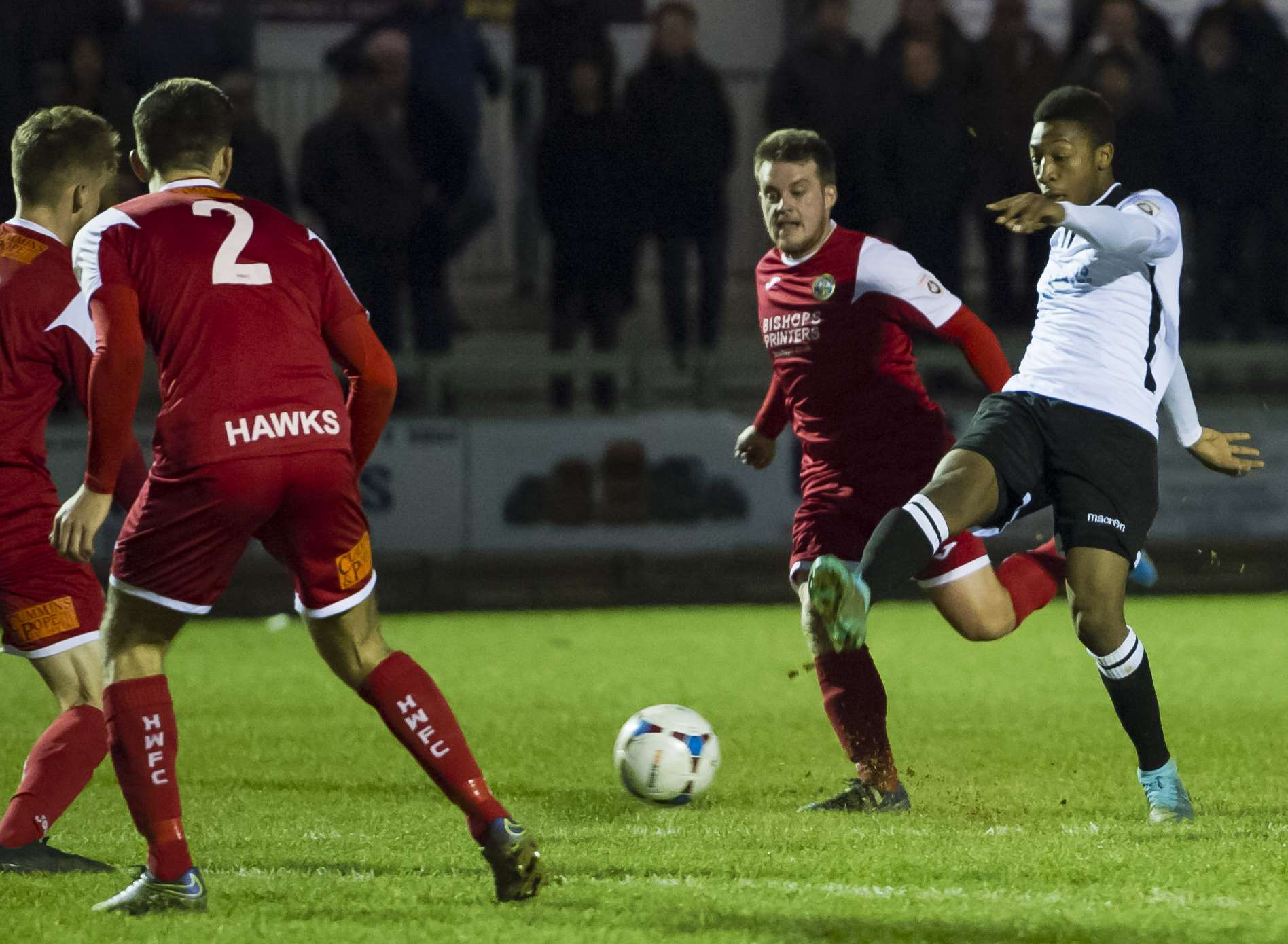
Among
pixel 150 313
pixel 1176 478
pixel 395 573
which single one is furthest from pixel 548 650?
pixel 150 313

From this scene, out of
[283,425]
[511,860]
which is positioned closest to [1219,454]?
[511,860]

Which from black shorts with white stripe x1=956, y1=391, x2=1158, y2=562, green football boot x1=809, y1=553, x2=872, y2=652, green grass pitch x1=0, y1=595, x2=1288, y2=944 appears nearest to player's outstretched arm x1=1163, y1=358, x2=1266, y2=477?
black shorts with white stripe x1=956, y1=391, x2=1158, y2=562

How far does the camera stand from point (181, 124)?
4562 millimetres

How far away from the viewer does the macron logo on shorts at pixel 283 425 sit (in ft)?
14.3

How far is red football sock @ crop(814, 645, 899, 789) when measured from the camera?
20.1 feet

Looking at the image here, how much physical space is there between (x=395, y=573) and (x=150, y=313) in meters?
9.48

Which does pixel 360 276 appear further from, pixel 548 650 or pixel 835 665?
pixel 835 665

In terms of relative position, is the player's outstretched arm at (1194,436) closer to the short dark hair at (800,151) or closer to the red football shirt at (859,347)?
the red football shirt at (859,347)

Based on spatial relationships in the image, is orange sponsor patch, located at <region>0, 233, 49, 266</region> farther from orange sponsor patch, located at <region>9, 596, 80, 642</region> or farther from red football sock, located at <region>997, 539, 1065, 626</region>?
red football sock, located at <region>997, 539, 1065, 626</region>

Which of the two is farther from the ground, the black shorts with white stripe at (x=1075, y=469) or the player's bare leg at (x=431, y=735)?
the black shorts with white stripe at (x=1075, y=469)

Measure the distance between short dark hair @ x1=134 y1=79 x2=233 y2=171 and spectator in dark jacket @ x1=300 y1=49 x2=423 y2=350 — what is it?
9.20 meters

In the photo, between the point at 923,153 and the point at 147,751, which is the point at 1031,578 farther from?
the point at 923,153

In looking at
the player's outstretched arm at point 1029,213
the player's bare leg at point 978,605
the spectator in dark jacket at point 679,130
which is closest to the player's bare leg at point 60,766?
the player's bare leg at point 978,605

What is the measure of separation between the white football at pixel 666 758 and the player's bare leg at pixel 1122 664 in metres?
1.30
